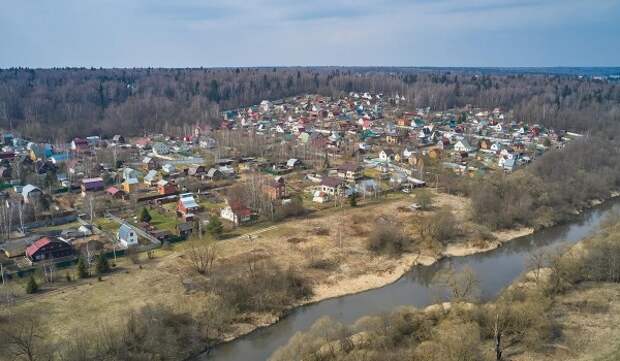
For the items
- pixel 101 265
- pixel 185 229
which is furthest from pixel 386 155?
pixel 101 265

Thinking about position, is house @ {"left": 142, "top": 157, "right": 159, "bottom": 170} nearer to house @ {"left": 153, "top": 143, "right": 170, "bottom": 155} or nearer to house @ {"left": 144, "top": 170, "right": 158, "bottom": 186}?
house @ {"left": 144, "top": 170, "right": 158, "bottom": 186}

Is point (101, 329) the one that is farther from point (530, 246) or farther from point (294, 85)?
point (294, 85)

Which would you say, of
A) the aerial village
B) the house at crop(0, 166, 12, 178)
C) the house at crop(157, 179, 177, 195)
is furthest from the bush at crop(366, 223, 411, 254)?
the house at crop(0, 166, 12, 178)

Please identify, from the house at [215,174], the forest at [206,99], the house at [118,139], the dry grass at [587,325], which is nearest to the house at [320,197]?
the house at [215,174]

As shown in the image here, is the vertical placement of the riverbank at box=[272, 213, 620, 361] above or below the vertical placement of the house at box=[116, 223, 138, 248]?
below

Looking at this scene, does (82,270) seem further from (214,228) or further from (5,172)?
(5,172)

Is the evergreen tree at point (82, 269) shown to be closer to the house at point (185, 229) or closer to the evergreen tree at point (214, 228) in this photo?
the house at point (185, 229)
